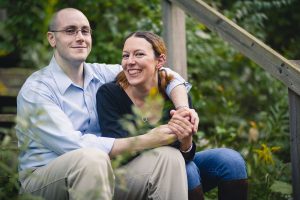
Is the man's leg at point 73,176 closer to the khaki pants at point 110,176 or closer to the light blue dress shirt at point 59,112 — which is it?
the khaki pants at point 110,176

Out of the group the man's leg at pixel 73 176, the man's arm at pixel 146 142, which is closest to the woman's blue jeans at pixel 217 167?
the man's arm at pixel 146 142

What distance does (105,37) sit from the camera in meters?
5.61

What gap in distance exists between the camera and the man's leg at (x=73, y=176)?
9.42 ft

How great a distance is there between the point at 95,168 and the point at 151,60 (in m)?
0.90

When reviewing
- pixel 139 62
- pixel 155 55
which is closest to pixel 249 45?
pixel 155 55

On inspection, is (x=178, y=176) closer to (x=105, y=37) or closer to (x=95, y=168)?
(x=95, y=168)

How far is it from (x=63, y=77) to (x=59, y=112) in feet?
0.98

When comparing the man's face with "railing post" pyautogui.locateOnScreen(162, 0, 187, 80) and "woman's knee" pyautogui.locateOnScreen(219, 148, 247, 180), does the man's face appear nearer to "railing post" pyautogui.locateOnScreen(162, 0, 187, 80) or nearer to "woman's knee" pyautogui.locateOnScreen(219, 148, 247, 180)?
"railing post" pyautogui.locateOnScreen(162, 0, 187, 80)

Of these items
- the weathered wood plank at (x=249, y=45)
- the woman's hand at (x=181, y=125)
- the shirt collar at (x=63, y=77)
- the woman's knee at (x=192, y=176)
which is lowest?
the woman's knee at (x=192, y=176)

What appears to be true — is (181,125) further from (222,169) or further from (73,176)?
(73,176)

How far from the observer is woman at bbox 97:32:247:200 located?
342 centimetres

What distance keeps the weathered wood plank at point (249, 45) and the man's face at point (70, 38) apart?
72cm

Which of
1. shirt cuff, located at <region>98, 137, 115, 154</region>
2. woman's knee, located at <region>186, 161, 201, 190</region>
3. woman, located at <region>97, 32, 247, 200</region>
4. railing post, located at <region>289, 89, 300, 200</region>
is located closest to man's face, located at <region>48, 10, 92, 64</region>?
woman, located at <region>97, 32, 247, 200</region>

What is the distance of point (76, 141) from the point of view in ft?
10.4
